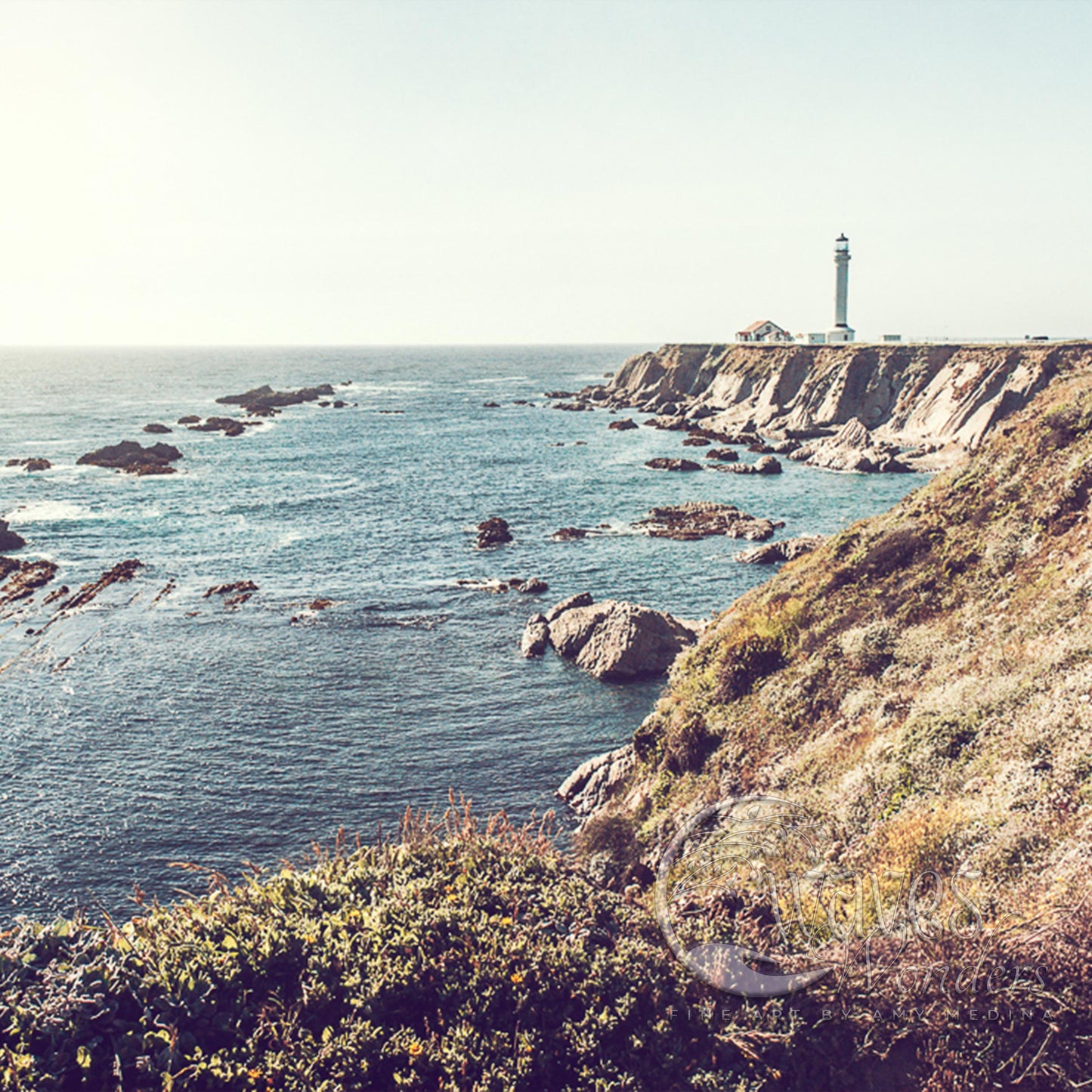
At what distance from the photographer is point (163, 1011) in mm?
8492

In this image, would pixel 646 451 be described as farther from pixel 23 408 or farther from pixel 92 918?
pixel 23 408

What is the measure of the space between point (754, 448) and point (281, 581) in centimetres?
6062

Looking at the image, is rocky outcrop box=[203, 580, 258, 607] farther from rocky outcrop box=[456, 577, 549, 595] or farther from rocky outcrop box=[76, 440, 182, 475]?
rocky outcrop box=[76, 440, 182, 475]

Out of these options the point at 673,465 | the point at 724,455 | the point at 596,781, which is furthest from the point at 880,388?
the point at 596,781

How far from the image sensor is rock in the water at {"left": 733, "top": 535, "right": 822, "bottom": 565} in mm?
49594

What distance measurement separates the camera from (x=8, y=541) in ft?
177

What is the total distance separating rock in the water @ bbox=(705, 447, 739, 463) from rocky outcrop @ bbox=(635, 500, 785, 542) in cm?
2298

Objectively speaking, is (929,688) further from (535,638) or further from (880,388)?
(880,388)

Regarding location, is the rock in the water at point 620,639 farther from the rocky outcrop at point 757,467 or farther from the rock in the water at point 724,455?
the rock in the water at point 724,455

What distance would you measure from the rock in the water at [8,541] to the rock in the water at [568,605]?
3609 cm

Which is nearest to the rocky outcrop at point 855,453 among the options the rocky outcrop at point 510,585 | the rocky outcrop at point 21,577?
the rocky outcrop at point 510,585

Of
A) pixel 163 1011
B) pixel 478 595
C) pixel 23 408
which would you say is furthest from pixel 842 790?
pixel 23 408

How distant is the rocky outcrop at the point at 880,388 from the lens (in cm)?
8519

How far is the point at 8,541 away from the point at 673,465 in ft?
179
